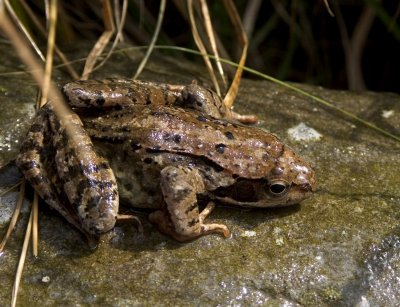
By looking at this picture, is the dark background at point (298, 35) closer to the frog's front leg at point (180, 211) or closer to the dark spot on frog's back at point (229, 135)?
the dark spot on frog's back at point (229, 135)

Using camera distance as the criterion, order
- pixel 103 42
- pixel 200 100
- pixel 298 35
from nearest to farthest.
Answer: pixel 200 100
pixel 103 42
pixel 298 35

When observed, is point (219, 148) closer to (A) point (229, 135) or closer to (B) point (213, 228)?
(A) point (229, 135)

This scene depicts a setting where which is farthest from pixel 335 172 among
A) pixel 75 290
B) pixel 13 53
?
pixel 13 53

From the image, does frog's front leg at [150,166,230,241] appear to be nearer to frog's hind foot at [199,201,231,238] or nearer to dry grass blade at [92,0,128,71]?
frog's hind foot at [199,201,231,238]

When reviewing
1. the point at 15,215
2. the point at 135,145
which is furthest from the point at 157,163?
the point at 15,215

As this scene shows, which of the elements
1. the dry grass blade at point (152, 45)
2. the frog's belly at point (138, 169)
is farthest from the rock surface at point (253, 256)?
the dry grass blade at point (152, 45)

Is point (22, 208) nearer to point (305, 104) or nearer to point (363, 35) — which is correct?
point (305, 104)

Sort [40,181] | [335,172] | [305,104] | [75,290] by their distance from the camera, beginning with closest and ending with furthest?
[75,290], [40,181], [335,172], [305,104]
